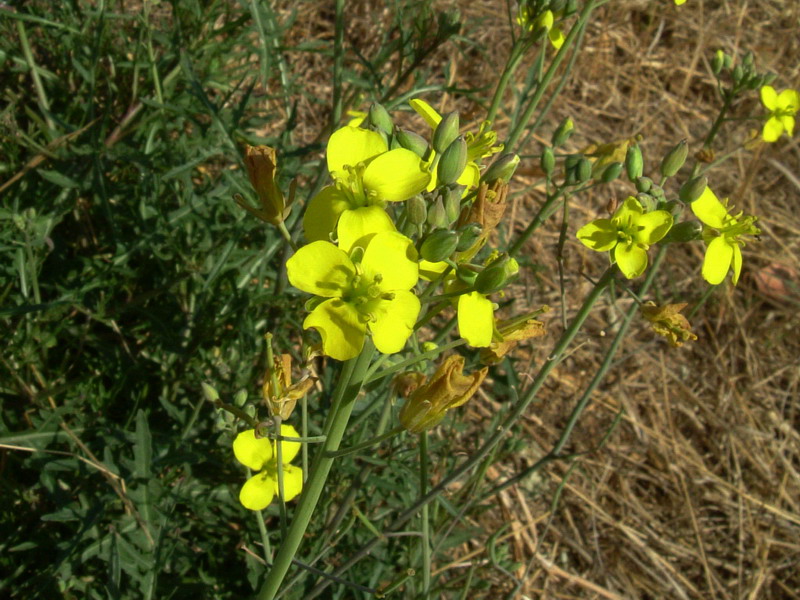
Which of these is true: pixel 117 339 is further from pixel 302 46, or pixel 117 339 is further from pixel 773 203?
pixel 773 203

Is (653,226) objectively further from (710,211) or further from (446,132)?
(446,132)

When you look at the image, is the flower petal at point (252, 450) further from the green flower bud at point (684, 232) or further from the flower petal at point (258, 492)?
the green flower bud at point (684, 232)

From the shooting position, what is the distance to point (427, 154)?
4.68 ft

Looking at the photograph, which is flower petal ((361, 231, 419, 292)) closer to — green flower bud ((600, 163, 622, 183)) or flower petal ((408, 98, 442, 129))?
flower petal ((408, 98, 442, 129))

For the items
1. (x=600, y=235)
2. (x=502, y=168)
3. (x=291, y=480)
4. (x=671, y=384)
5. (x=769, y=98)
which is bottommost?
(x=671, y=384)

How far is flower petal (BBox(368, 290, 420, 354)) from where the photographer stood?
1.24 metres

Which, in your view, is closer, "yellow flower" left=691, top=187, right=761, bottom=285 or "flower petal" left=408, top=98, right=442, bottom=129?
"flower petal" left=408, top=98, right=442, bottom=129

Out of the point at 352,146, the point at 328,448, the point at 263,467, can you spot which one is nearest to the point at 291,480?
the point at 263,467

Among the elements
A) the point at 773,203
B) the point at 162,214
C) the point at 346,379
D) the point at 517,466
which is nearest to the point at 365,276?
the point at 346,379

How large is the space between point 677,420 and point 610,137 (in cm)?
199

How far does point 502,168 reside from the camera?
145cm

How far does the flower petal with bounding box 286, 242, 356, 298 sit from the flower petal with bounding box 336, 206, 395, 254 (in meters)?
0.05

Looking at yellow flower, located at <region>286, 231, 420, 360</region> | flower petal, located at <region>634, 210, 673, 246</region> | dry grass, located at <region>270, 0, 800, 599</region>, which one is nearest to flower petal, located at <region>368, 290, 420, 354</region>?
yellow flower, located at <region>286, 231, 420, 360</region>

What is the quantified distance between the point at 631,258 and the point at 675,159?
42cm
